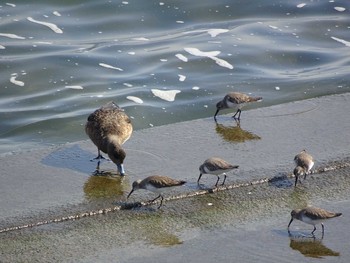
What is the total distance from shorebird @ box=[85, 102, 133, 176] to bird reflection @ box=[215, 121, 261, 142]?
925 mm

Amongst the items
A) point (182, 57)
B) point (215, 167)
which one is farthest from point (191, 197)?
point (182, 57)

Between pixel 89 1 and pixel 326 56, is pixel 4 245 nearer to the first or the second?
pixel 326 56

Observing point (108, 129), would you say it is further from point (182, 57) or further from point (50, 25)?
point (50, 25)

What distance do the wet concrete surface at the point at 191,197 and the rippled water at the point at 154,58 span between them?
7.93ft

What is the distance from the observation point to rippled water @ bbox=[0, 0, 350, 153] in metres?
11.5

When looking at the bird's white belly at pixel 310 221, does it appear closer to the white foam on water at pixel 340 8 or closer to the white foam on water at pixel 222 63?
the white foam on water at pixel 222 63

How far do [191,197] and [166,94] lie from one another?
16.3 feet

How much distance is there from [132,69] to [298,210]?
678cm

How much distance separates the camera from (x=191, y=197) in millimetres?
7066

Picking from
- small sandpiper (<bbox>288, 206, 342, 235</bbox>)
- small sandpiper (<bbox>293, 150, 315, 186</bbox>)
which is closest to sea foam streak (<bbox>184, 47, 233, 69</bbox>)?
small sandpiper (<bbox>293, 150, 315, 186</bbox>)

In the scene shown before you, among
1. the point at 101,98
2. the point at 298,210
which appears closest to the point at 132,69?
the point at 101,98

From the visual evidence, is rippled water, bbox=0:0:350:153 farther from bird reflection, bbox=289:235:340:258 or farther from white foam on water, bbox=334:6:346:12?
bird reflection, bbox=289:235:340:258

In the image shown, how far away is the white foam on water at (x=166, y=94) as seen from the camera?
1177 cm

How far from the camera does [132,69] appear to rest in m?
12.9
